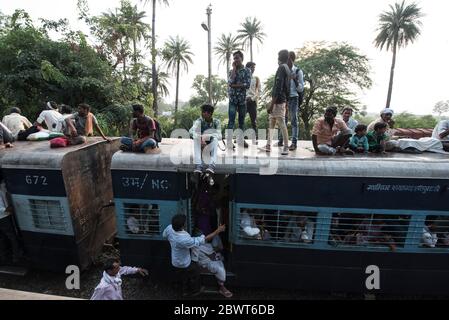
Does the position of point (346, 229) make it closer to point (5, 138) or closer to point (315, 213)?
point (315, 213)

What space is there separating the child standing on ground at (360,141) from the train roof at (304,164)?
23cm

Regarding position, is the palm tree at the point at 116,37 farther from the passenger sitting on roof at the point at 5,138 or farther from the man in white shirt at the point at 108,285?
the man in white shirt at the point at 108,285

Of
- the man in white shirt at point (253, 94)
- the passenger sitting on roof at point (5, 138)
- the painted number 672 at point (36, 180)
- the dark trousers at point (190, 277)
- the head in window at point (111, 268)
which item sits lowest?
the dark trousers at point (190, 277)

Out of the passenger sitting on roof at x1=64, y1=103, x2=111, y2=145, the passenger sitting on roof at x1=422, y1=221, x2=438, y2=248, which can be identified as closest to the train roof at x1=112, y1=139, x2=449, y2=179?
the passenger sitting on roof at x1=422, y1=221, x2=438, y2=248

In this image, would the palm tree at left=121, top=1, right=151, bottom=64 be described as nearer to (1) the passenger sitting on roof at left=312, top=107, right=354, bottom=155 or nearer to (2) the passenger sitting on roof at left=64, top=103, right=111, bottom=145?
(2) the passenger sitting on roof at left=64, top=103, right=111, bottom=145

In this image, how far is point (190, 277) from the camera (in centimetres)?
493

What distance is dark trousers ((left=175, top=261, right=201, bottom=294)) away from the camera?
4844 mm

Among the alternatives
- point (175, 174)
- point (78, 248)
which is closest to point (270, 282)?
point (175, 174)

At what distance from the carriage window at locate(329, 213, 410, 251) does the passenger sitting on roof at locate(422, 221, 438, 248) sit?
29 cm

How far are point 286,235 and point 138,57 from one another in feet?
47.9

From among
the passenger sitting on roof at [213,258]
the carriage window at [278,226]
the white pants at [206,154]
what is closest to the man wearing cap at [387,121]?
the carriage window at [278,226]

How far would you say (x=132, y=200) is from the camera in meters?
5.09

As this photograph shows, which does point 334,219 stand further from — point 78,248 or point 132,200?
point 78,248

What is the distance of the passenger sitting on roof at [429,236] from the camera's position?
460 centimetres
